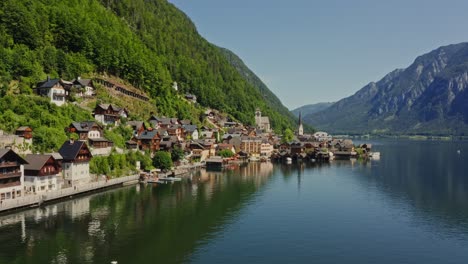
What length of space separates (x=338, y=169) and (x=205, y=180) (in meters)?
48.4

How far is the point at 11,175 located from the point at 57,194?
25.6 feet

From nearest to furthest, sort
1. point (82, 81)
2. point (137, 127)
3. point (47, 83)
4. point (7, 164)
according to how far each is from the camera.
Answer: point (7, 164) → point (47, 83) → point (137, 127) → point (82, 81)

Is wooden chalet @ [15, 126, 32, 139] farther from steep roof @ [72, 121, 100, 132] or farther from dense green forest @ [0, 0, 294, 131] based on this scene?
dense green forest @ [0, 0, 294, 131]

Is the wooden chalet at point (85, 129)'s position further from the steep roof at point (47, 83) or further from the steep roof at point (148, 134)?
the steep roof at point (148, 134)

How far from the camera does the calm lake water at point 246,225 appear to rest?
4297 cm

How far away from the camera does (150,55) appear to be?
166 metres

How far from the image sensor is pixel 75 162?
71250 millimetres

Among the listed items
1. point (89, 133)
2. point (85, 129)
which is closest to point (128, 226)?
point (85, 129)

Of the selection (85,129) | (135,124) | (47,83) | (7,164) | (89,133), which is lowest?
(7,164)

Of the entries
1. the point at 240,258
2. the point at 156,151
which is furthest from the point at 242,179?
the point at 240,258

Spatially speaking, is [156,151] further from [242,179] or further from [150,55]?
[150,55]

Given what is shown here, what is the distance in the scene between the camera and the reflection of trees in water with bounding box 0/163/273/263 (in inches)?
1645

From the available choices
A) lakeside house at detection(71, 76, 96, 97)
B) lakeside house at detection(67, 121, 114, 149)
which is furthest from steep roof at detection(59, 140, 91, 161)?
lakeside house at detection(71, 76, 96, 97)

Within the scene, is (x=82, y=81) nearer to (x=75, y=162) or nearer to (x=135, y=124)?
(x=135, y=124)
